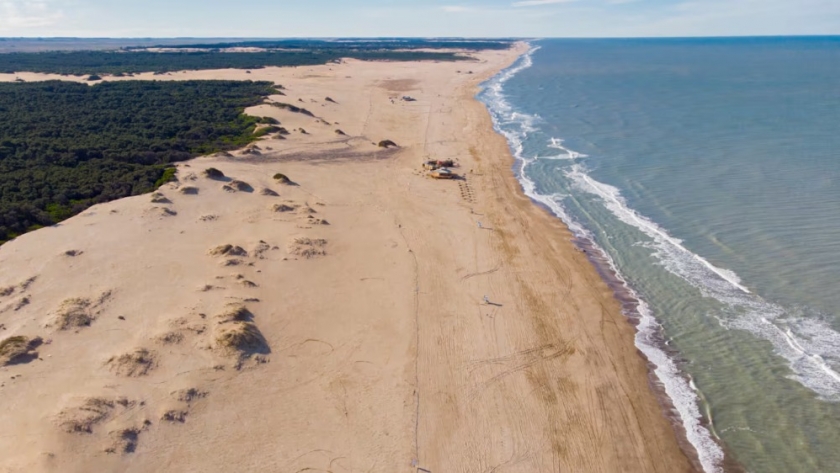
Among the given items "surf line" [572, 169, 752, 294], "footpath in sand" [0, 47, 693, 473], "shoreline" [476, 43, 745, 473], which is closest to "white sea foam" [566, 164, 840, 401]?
"surf line" [572, 169, 752, 294]

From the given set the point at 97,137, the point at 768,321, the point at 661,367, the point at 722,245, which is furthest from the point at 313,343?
the point at 97,137

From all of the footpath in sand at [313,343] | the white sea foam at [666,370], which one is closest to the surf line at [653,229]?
the white sea foam at [666,370]

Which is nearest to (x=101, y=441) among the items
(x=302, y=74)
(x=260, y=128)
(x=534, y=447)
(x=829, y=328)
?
(x=534, y=447)

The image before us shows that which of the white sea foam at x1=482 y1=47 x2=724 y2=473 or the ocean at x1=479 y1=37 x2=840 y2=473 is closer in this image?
the white sea foam at x1=482 y1=47 x2=724 y2=473

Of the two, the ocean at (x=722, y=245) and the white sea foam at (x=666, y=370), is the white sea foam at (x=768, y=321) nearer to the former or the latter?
the ocean at (x=722, y=245)

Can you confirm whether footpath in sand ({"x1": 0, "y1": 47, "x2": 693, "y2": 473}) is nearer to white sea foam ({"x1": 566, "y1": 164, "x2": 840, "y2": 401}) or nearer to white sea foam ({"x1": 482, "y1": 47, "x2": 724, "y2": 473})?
white sea foam ({"x1": 482, "y1": 47, "x2": 724, "y2": 473})

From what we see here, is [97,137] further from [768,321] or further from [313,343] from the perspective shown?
[768,321]

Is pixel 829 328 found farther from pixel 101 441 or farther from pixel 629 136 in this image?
pixel 629 136
